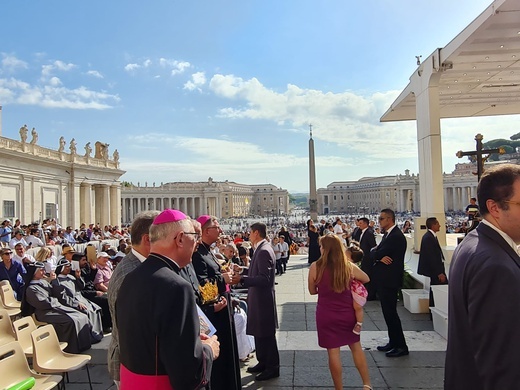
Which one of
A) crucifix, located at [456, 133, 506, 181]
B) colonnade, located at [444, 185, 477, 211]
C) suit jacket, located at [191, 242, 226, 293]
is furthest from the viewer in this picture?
colonnade, located at [444, 185, 477, 211]

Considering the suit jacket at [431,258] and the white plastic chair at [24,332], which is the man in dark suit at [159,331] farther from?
the suit jacket at [431,258]

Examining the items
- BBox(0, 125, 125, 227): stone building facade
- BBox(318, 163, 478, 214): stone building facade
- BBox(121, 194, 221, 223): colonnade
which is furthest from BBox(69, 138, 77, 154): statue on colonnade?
BBox(318, 163, 478, 214): stone building facade

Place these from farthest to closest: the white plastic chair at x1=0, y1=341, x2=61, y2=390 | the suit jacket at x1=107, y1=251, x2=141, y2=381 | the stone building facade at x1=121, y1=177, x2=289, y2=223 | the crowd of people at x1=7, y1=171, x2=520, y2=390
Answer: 1. the stone building facade at x1=121, y1=177, x2=289, y2=223
2. the white plastic chair at x1=0, y1=341, x2=61, y2=390
3. the suit jacket at x1=107, y1=251, x2=141, y2=381
4. the crowd of people at x1=7, y1=171, x2=520, y2=390

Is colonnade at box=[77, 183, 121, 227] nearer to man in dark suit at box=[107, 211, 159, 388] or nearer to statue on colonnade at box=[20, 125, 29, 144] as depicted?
statue on colonnade at box=[20, 125, 29, 144]

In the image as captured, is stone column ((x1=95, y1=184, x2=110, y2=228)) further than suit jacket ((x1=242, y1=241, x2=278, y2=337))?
Yes

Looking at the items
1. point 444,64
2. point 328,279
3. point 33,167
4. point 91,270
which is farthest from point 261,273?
point 33,167

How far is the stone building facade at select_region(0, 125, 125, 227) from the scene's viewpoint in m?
28.2

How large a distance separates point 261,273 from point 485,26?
23.1ft

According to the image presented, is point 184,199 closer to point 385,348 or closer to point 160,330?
point 385,348

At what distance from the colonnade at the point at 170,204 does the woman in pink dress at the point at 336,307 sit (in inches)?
3620

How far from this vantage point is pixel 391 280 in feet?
18.0

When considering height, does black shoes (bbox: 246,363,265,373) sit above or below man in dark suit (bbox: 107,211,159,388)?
below

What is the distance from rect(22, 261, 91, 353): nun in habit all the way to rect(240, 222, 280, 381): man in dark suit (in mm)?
2822

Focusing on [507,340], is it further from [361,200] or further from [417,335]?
[361,200]
